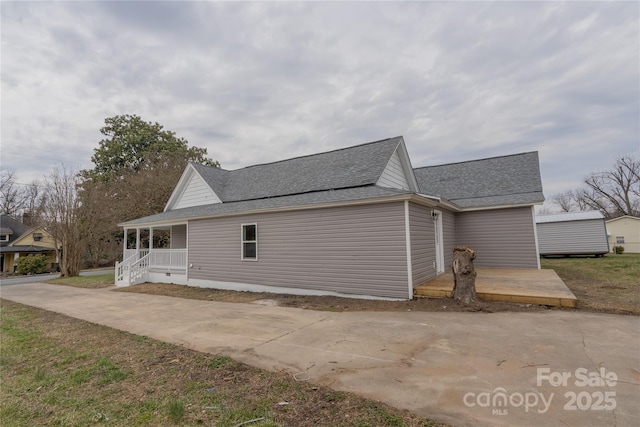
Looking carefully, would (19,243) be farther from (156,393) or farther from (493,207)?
(493,207)

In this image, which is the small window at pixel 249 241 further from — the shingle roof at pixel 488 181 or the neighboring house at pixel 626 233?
the neighboring house at pixel 626 233

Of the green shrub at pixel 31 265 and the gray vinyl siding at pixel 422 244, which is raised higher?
the gray vinyl siding at pixel 422 244

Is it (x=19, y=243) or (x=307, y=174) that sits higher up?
(x=307, y=174)

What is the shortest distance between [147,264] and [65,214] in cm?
1114

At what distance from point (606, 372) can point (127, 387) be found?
17.8 feet

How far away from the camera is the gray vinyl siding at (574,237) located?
19.1 meters

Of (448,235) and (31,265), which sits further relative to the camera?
(31,265)

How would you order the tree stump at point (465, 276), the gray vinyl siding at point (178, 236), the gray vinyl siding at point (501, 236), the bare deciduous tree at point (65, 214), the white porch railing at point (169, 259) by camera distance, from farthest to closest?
the bare deciduous tree at point (65, 214) < the gray vinyl siding at point (178, 236) < the white porch railing at point (169, 259) < the gray vinyl siding at point (501, 236) < the tree stump at point (465, 276)

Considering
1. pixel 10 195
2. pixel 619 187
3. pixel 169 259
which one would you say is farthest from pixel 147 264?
pixel 619 187

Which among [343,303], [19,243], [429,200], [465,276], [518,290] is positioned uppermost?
[429,200]

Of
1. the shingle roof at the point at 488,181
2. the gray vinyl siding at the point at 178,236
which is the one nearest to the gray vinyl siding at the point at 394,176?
the shingle roof at the point at 488,181

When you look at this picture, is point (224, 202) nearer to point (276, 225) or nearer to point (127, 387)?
point (276, 225)

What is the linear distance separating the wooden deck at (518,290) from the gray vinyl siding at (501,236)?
280cm

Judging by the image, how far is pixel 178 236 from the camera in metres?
15.4
